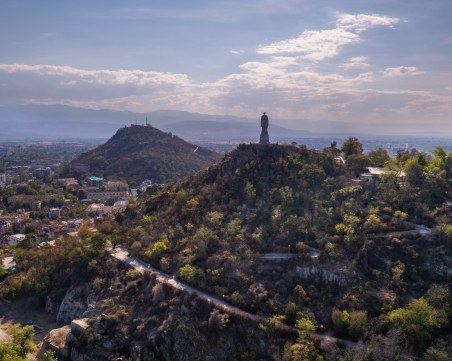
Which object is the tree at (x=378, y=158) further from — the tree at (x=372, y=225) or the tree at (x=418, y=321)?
the tree at (x=418, y=321)

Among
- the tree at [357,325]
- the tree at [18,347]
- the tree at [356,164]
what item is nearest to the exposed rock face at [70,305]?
the tree at [18,347]

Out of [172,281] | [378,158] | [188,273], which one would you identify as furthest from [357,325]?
[378,158]

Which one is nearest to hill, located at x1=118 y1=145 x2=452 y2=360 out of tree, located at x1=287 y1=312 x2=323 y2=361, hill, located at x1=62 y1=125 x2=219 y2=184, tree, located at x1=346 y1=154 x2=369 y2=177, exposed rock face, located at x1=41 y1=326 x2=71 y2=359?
tree, located at x1=287 y1=312 x2=323 y2=361

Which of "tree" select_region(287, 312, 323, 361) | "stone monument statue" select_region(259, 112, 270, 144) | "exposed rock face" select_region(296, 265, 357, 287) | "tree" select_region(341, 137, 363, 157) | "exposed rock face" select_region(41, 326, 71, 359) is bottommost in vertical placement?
"exposed rock face" select_region(41, 326, 71, 359)

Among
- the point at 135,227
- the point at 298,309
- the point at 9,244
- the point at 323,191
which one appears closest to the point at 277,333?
the point at 298,309

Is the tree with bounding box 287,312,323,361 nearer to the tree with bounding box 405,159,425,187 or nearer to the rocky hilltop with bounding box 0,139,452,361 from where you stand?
the rocky hilltop with bounding box 0,139,452,361
